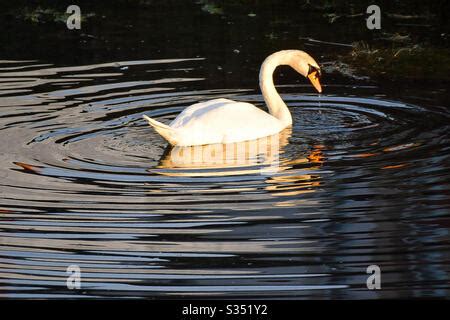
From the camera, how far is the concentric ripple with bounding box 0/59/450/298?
24.5 ft

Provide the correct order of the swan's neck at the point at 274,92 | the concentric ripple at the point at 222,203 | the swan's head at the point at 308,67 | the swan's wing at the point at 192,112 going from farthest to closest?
the swan's head at the point at 308,67
the swan's neck at the point at 274,92
the swan's wing at the point at 192,112
the concentric ripple at the point at 222,203

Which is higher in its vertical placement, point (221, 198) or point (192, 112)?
point (192, 112)

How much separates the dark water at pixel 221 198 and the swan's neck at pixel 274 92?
10.8 inches

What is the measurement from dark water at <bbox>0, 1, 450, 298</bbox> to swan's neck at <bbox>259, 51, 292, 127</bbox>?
27 centimetres

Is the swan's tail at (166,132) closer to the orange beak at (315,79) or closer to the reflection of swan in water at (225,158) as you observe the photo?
the reflection of swan in water at (225,158)

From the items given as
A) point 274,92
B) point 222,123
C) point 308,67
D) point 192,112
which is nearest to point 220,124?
point 222,123

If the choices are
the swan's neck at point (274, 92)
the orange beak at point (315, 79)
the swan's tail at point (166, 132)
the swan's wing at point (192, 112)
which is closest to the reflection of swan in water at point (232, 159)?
the swan's tail at point (166, 132)

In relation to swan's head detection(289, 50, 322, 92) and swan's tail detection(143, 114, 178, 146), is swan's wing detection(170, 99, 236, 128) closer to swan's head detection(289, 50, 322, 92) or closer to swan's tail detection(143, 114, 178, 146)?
swan's tail detection(143, 114, 178, 146)

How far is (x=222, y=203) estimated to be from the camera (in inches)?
357

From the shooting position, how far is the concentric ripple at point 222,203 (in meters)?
7.48

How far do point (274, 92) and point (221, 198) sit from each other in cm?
360

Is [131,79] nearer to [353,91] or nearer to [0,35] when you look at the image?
[353,91]

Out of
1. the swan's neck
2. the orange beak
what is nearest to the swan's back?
the swan's neck

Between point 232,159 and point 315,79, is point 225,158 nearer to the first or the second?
point 232,159
